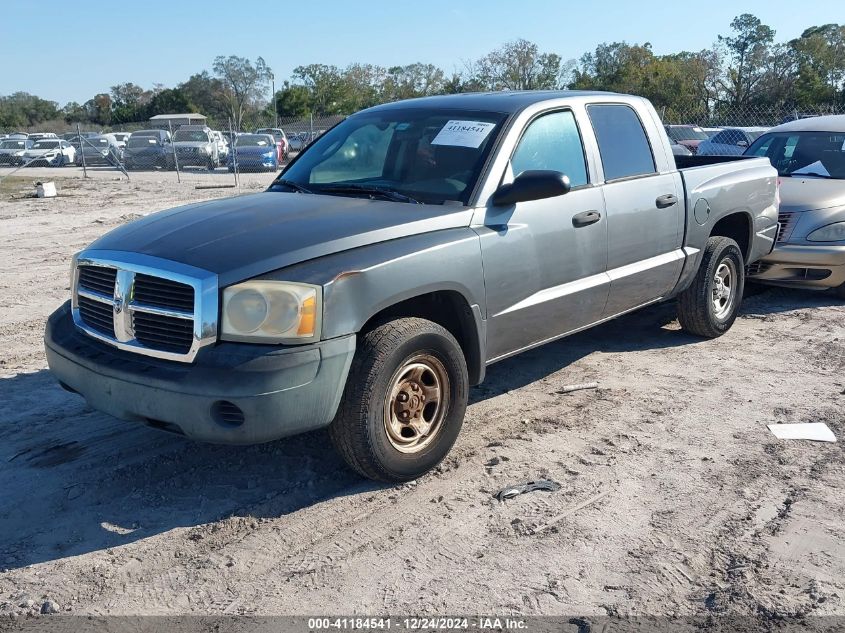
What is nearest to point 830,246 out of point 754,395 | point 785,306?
point 785,306

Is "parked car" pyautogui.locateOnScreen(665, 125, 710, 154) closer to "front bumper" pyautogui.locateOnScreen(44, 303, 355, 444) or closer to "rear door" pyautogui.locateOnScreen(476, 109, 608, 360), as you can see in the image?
"rear door" pyautogui.locateOnScreen(476, 109, 608, 360)

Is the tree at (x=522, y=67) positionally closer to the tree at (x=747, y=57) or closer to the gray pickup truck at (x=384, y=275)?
the tree at (x=747, y=57)

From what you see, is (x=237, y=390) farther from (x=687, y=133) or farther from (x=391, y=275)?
(x=687, y=133)

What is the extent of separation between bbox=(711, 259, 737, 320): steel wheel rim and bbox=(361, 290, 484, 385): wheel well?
301 cm

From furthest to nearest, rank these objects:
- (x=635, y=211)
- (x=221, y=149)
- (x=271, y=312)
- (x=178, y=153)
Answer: (x=221, y=149)
(x=178, y=153)
(x=635, y=211)
(x=271, y=312)

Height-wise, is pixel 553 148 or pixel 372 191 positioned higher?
pixel 553 148

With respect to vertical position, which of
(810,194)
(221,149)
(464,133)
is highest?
(464,133)

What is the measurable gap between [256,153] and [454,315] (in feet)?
83.7

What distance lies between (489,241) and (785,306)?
4.87m

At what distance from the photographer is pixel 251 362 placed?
351 cm

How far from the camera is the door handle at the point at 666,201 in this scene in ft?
18.6

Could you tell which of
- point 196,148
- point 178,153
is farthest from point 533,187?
point 178,153

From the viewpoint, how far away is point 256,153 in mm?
28594

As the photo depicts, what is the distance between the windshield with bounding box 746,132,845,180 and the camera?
28.4ft
